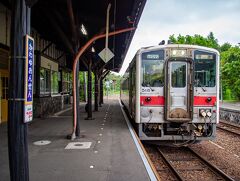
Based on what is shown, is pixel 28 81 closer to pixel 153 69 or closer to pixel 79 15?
pixel 153 69

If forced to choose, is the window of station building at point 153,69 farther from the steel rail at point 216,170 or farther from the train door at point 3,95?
the train door at point 3,95

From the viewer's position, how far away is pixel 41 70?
14180mm

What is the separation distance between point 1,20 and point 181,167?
301 inches

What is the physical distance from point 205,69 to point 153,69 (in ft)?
4.75

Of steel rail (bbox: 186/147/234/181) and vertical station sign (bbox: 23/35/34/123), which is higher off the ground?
vertical station sign (bbox: 23/35/34/123)

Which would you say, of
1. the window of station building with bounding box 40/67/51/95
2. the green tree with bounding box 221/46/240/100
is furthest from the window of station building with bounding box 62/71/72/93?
the green tree with bounding box 221/46/240/100

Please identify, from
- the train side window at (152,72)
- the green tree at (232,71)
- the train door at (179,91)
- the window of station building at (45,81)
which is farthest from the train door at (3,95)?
the green tree at (232,71)

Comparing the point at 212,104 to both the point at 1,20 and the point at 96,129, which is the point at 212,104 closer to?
the point at 96,129

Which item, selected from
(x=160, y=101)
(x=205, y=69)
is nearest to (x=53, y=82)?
(x=160, y=101)

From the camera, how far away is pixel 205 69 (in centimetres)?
809

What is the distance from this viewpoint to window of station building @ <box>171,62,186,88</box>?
7.97 m

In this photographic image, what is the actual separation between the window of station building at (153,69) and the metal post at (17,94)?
17.3 feet

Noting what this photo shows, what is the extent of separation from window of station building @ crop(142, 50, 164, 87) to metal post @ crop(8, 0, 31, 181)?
528 centimetres

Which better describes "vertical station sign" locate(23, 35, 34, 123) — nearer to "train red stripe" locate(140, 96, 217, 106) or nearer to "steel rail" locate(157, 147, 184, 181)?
"steel rail" locate(157, 147, 184, 181)
